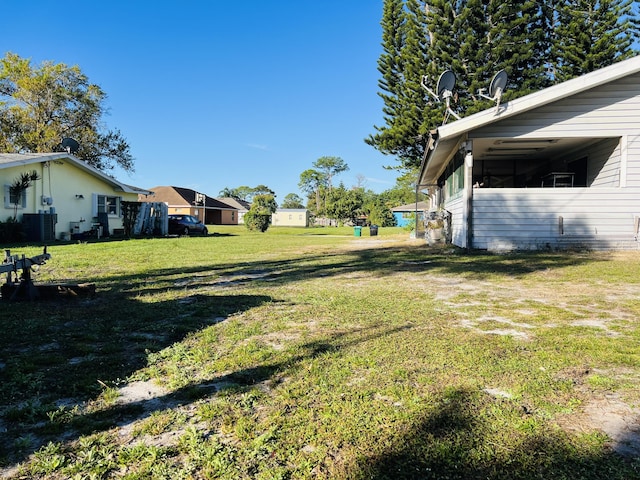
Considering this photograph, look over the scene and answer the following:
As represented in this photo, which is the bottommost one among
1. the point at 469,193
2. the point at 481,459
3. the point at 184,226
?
the point at 481,459

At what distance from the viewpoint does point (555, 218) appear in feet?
33.6

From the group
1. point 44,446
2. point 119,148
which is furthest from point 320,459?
point 119,148

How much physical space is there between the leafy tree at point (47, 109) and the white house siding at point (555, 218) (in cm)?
2756

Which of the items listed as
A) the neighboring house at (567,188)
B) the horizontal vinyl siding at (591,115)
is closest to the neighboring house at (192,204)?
the neighboring house at (567,188)

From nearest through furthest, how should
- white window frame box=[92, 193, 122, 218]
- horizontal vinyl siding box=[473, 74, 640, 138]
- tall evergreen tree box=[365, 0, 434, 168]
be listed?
horizontal vinyl siding box=[473, 74, 640, 138] → white window frame box=[92, 193, 122, 218] → tall evergreen tree box=[365, 0, 434, 168]

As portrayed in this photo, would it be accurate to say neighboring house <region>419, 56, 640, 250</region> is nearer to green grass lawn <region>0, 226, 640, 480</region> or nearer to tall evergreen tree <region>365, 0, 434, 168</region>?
green grass lawn <region>0, 226, 640, 480</region>


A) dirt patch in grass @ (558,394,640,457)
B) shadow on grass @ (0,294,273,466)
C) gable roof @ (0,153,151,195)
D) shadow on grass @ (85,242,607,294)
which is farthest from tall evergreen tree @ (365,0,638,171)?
dirt patch in grass @ (558,394,640,457)

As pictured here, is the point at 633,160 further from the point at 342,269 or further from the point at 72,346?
the point at 72,346

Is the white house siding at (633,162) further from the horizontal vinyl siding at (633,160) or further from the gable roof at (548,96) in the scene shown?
the gable roof at (548,96)

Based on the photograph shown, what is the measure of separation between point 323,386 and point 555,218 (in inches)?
387

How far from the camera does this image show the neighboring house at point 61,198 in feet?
49.2

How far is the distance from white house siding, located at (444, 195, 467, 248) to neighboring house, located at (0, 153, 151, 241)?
1459cm

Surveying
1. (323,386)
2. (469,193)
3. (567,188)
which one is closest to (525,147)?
(567,188)

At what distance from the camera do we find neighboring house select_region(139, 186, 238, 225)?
156 ft
